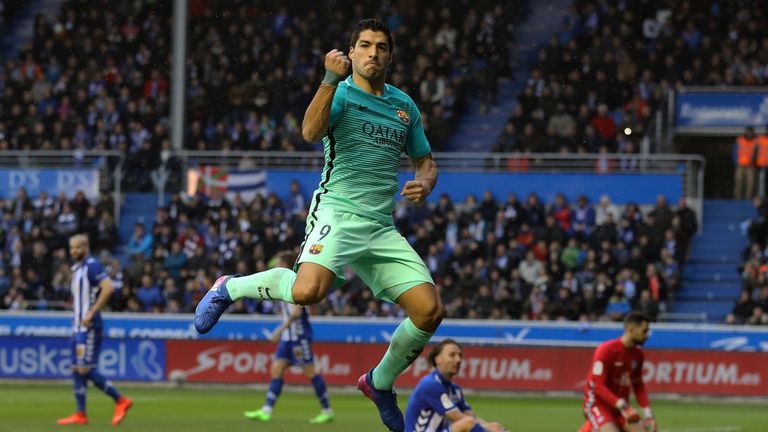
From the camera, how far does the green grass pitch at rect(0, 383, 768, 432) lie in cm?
1697

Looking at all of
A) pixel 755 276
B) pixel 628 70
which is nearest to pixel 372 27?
pixel 755 276

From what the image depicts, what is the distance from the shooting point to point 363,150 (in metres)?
8.61

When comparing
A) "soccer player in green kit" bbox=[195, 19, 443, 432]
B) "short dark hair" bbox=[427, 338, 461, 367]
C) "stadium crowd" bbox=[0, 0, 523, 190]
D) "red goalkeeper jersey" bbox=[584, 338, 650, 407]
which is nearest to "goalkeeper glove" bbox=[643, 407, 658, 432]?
"red goalkeeper jersey" bbox=[584, 338, 650, 407]

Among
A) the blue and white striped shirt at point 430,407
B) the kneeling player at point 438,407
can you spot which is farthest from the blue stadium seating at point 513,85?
the blue and white striped shirt at point 430,407

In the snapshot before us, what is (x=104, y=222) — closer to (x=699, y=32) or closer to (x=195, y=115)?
(x=195, y=115)

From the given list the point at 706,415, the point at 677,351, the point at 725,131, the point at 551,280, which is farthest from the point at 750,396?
the point at 725,131

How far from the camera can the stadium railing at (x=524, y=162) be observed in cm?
2778

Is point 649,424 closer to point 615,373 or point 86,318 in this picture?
point 615,373

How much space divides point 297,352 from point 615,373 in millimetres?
6133

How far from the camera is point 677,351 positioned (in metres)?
22.3

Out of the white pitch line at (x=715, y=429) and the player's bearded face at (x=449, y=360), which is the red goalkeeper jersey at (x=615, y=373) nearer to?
the player's bearded face at (x=449, y=360)

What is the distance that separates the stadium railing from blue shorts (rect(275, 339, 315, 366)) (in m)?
10.8

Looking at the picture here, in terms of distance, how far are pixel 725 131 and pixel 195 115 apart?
11.4 meters

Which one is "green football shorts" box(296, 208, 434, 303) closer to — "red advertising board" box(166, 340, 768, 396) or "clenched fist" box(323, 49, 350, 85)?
"clenched fist" box(323, 49, 350, 85)
